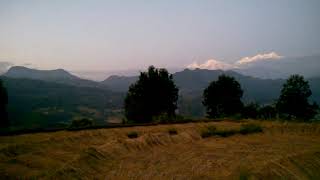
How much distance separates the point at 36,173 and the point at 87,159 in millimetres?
2703

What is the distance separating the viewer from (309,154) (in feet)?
58.2

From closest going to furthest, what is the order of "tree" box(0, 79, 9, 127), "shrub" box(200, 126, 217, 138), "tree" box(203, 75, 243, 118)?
"shrub" box(200, 126, 217, 138) → "tree" box(0, 79, 9, 127) → "tree" box(203, 75, 243, 118)

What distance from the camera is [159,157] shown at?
1673cm

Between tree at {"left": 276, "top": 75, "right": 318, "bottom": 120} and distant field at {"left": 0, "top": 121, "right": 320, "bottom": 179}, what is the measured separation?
35479 mm

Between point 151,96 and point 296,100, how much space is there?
81.3 feet

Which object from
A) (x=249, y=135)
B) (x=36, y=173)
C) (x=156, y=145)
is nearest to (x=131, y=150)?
(x=156, y=145)

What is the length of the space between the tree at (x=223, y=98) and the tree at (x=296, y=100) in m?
7.39

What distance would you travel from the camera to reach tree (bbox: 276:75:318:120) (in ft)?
184

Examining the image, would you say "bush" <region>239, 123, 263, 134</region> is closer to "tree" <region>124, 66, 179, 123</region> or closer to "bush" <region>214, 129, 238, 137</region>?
"bush" <region>214, 129, 238, 137</region>

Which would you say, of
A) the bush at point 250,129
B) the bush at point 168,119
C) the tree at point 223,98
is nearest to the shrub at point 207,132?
the bush at point 250,129

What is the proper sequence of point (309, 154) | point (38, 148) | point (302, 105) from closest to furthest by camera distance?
point (38, 148), point (309, 154), point (302, 105)

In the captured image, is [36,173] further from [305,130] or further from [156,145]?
[305,130]

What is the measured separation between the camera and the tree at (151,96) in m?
49.0

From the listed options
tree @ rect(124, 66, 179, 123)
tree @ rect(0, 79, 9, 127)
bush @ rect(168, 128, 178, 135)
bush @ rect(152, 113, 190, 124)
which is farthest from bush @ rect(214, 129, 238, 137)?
tree @ rect(0, 79, 9, 127)
